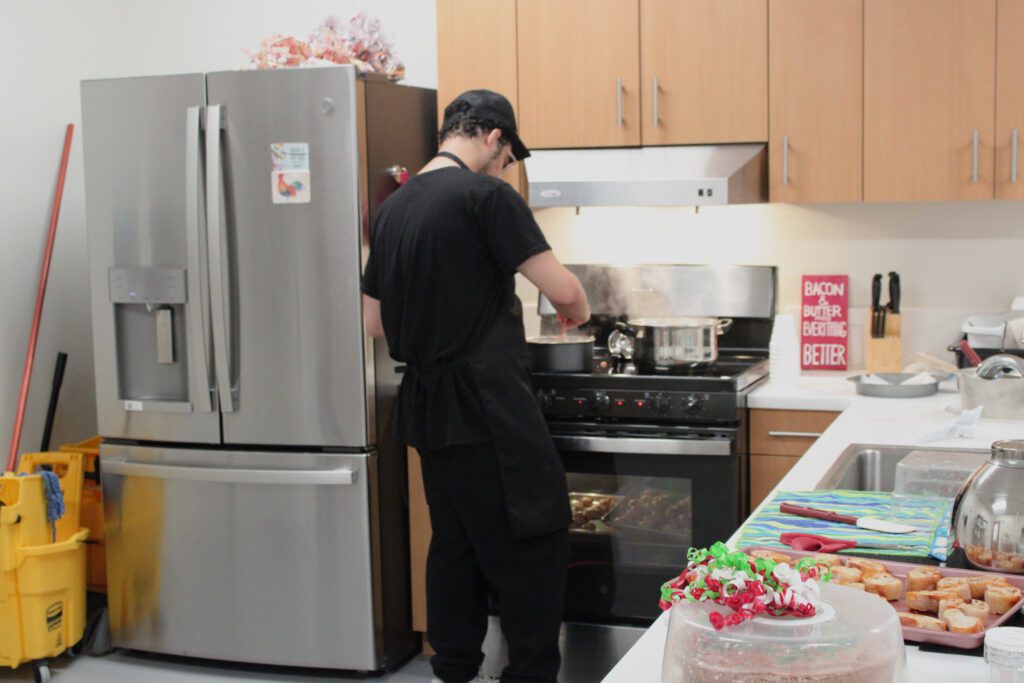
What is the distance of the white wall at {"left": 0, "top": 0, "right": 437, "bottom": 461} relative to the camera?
4.03m

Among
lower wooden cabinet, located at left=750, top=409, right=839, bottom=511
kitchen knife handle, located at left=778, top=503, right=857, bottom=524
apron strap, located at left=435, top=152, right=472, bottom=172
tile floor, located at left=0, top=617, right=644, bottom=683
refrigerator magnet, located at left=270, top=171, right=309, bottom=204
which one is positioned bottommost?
tile floor, located at left=0, top=617, right=644, bottom=683

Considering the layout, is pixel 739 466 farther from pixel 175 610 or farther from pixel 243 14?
pixel 243 14

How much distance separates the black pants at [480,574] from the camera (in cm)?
308

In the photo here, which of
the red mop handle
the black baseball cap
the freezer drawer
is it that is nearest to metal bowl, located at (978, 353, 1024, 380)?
the black baseball cap

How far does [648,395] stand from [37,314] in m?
1.99

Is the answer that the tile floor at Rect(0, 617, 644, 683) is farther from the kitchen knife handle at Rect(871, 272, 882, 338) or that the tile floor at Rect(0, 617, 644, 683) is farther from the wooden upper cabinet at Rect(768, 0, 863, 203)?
the wooden upper cabinet at Rect(768, 0, 863, 203)

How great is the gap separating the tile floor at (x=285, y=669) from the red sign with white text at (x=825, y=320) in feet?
3.41

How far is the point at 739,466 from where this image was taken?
3383mm

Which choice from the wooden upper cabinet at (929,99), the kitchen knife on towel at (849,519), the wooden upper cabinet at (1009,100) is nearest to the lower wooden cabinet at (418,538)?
the wooden upper cabinet at (929,99)

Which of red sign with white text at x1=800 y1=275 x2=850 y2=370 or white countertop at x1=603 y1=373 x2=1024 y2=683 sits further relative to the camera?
red sign with white text at x1=800 y1=275 x2=850 y2=370

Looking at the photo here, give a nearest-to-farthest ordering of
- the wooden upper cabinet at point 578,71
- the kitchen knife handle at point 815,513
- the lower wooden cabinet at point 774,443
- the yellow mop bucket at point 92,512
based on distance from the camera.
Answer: the kitchen knife handle at point 815,513 < the lower wooden cabinet at point 774,443 < the wooden upper cabinet at point 578,71 < the yellow mop bucket at point 92,512

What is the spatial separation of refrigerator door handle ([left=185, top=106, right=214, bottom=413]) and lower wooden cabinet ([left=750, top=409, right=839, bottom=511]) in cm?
154

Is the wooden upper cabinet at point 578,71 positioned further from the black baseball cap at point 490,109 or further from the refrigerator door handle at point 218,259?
the refrigerator door handle at point 218,259

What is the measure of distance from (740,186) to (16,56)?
2.37 metres
